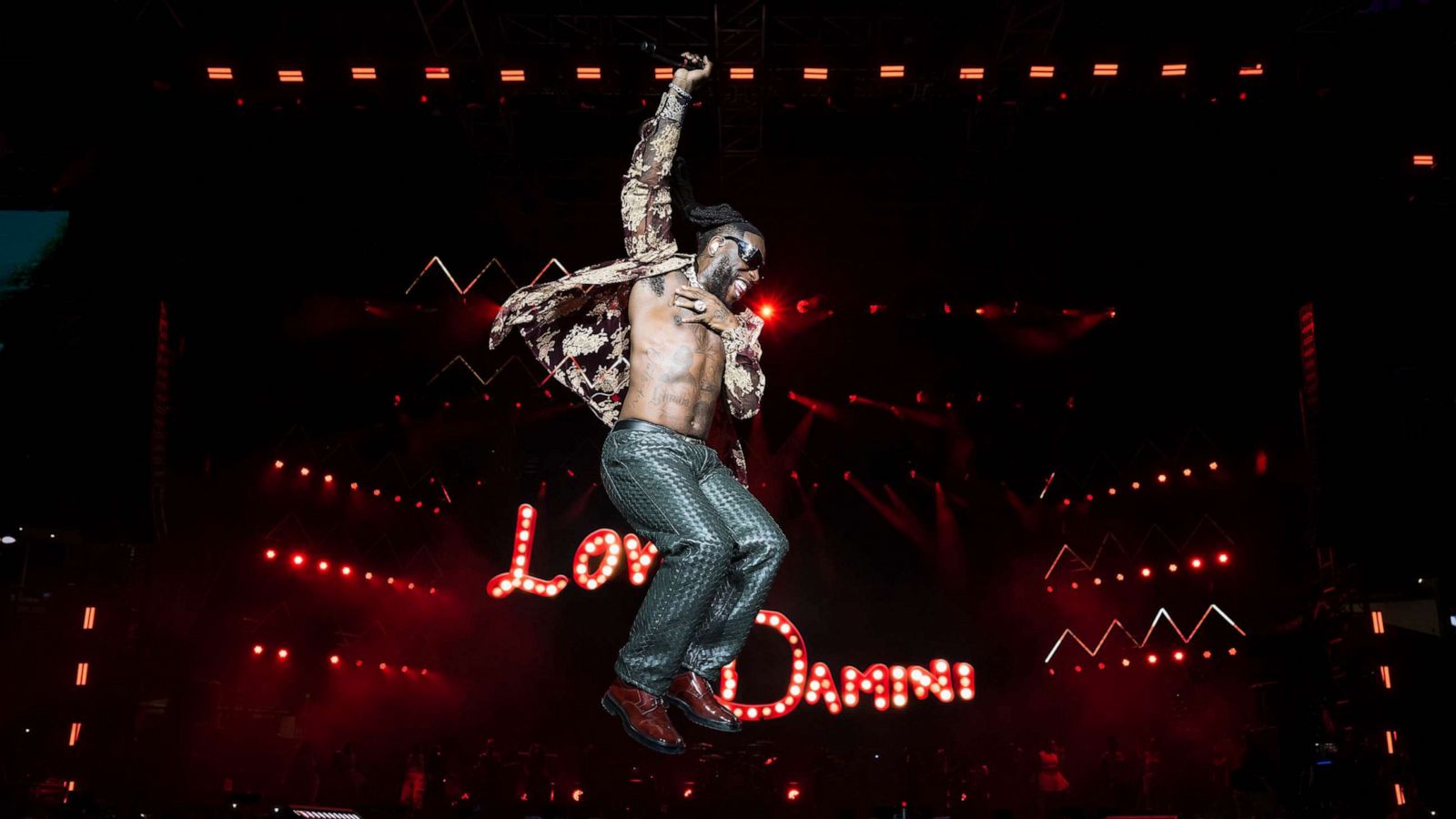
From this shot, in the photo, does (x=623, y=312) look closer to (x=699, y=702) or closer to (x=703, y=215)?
(x=703, y=215)

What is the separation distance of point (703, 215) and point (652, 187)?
24cm

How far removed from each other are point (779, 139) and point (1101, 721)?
12.8 metres

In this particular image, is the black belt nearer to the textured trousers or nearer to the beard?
the textured trousers

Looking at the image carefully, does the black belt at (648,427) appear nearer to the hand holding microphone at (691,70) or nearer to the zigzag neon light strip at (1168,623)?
the hand holding microphone at (691,70)

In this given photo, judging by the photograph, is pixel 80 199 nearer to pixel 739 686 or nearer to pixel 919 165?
pixel 919 165

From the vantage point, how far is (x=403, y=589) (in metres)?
19.2

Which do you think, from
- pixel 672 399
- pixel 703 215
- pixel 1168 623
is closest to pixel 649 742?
pixel 672 399

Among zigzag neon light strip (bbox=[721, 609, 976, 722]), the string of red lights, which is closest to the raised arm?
zigzag neon light strip (bbox=[721, 609, 976, 722])

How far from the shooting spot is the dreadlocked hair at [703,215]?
4367 millimetres

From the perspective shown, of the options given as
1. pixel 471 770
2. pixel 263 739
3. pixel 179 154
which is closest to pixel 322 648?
pixel 263 739

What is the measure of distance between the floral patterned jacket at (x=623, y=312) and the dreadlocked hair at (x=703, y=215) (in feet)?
0.24

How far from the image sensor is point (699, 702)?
3908 mm

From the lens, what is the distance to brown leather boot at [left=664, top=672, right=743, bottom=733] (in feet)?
12.5

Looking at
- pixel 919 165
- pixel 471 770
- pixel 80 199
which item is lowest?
pixel 471 770
